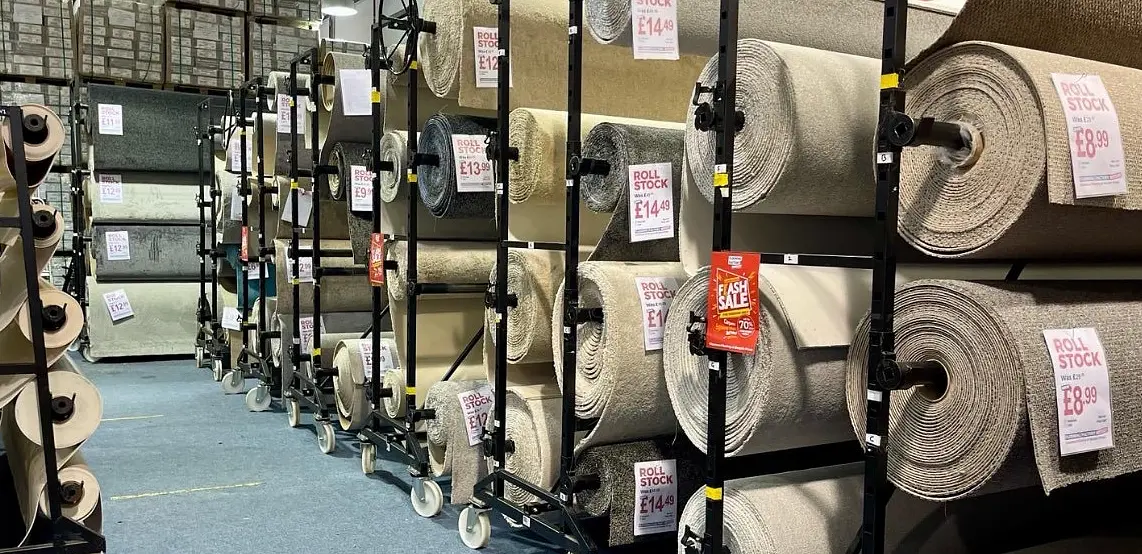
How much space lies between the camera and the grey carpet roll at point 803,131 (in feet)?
5.77

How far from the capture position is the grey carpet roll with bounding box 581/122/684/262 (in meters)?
2.38

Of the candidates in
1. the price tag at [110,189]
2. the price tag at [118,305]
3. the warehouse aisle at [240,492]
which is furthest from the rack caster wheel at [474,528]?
the price tag at [110,189]

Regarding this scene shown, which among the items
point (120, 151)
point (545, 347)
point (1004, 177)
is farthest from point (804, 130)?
point (120, 151)

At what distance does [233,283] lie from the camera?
254 inches

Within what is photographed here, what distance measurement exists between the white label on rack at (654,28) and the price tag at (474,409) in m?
1.49

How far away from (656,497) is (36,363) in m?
1.58

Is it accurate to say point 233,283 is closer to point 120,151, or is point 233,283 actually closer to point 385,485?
point 120,151

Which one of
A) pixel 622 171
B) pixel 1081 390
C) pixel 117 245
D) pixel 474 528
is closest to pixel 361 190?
pixel 474 528

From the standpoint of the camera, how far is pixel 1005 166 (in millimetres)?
1444

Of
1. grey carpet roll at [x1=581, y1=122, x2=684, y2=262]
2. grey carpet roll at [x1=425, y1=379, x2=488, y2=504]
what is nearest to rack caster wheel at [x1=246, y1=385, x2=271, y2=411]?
grey carpet roll at [x1=425, y1=379, x2=488, y2=504]

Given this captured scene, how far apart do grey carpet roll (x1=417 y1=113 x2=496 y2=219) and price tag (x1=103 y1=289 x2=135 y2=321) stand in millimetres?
3710

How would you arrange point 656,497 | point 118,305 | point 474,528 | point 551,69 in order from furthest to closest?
point 118,305 → point 551,69 → point 474,528 → point 656,497

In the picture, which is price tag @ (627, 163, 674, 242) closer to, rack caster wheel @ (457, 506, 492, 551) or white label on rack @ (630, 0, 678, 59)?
→ white label on rack @ (630, 0, 678, 59)

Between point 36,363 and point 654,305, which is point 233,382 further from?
point 654,305
